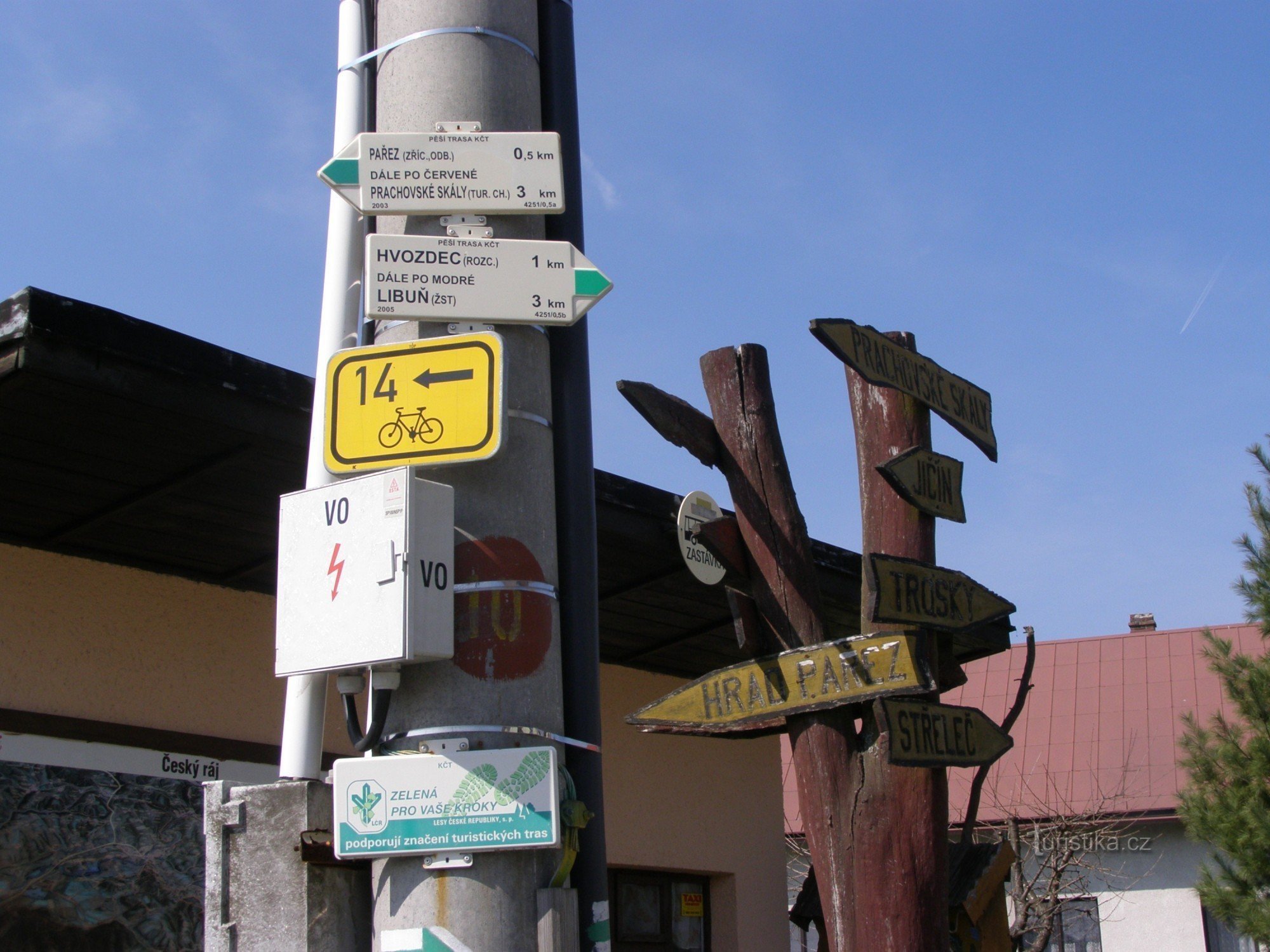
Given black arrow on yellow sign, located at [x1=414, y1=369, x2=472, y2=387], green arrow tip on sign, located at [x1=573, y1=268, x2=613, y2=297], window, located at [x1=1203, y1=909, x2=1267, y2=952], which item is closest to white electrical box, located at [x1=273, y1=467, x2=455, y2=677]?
black arrow on yellow sign, located at [x1=414, y1=369, x2=472, y2=387]

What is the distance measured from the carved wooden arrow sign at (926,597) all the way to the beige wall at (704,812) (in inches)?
171

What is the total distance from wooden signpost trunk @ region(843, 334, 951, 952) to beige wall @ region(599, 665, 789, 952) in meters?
4.04

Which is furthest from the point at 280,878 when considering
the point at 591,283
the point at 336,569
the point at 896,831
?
the point at 896,831

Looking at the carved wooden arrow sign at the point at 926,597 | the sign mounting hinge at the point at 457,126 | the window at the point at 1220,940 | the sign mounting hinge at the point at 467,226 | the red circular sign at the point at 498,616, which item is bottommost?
the window at the point at 1220,940

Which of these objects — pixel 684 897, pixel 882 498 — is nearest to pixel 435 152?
pixel 882 498

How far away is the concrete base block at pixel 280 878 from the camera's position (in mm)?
2641

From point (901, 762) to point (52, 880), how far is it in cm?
389

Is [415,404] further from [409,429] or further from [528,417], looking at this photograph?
[528,417]

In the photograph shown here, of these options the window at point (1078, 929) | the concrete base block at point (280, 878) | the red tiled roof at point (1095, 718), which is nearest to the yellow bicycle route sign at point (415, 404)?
the concrete base block at point (280, 878)

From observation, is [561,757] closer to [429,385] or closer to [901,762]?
[429,385]

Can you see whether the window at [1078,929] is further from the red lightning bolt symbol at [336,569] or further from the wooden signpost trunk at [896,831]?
the red lightning bolt symbol at [336,569]

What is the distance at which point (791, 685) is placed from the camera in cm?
566

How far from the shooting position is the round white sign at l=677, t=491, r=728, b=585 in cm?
590

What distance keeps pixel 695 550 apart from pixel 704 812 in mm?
5086
